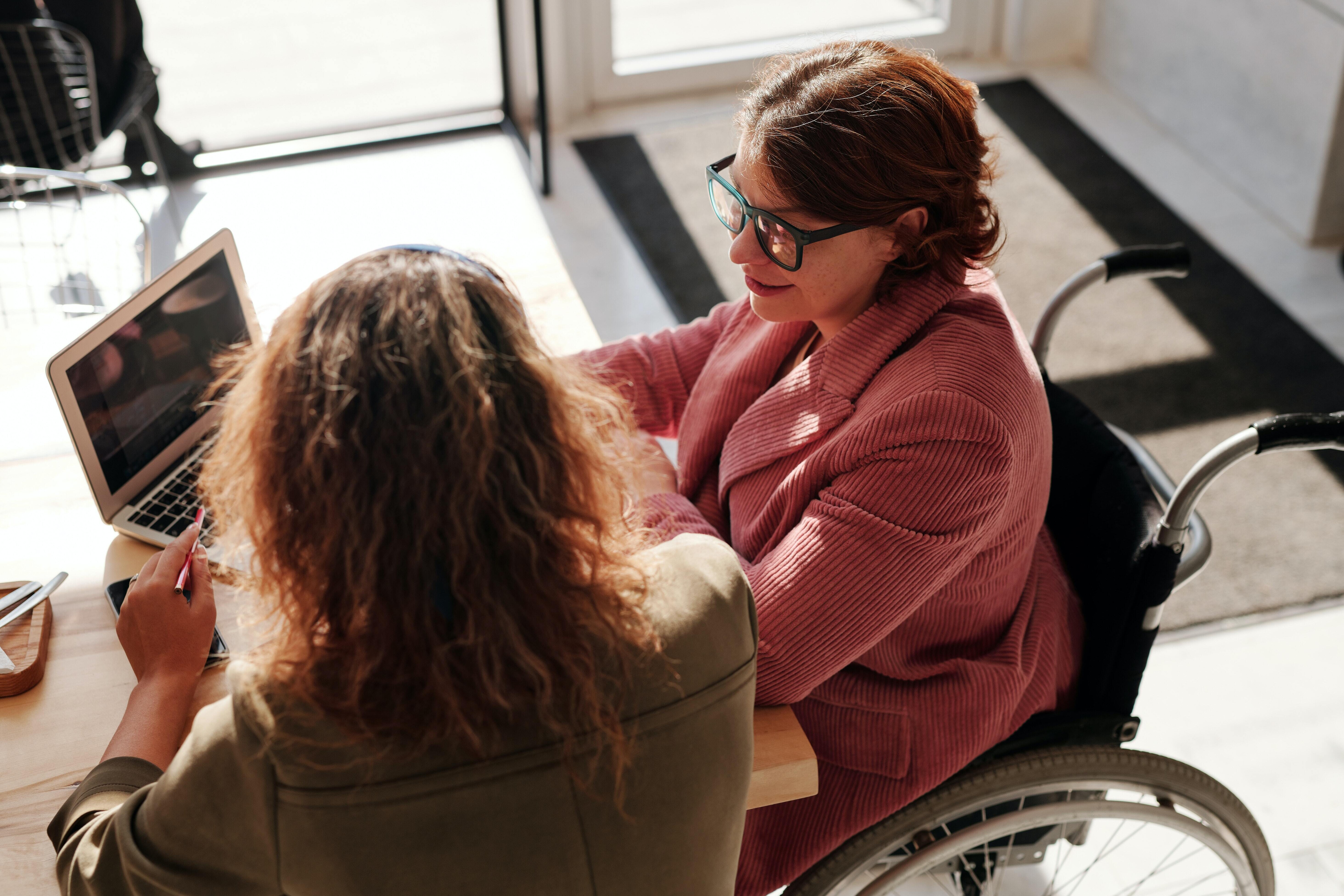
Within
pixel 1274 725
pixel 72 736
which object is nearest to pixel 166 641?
pixel 72 736

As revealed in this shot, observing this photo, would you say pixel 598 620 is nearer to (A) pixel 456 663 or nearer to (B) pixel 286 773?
(A) pixel 456 663

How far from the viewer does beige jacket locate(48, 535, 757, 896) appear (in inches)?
33.4

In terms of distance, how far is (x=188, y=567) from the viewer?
1218 millimetres

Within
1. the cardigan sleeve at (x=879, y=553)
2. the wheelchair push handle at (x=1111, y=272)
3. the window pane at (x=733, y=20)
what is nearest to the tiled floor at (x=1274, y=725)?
the wheelchair push handle at (x=1111, y=272)

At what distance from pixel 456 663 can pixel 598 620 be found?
11 centimetres

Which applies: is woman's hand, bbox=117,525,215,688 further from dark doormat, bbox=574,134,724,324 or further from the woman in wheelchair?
dark doormat, bbox=574,134,724,324

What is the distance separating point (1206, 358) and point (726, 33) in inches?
82.1

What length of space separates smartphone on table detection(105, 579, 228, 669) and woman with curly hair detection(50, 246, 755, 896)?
28 centimetres

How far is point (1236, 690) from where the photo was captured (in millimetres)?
2217

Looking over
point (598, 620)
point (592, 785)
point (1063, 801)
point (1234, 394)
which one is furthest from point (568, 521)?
point (1234, 394)

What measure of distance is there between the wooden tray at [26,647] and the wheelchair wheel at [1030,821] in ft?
2.77

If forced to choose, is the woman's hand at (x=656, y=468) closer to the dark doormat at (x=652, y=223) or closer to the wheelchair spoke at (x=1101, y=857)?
the wheelchair spoke at (x=1101, y=857)

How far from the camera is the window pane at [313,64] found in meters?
3.82

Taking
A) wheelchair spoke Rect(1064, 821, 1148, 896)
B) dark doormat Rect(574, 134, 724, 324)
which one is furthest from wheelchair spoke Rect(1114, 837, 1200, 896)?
dark doormat Rect(574, 134, 724, 324)
